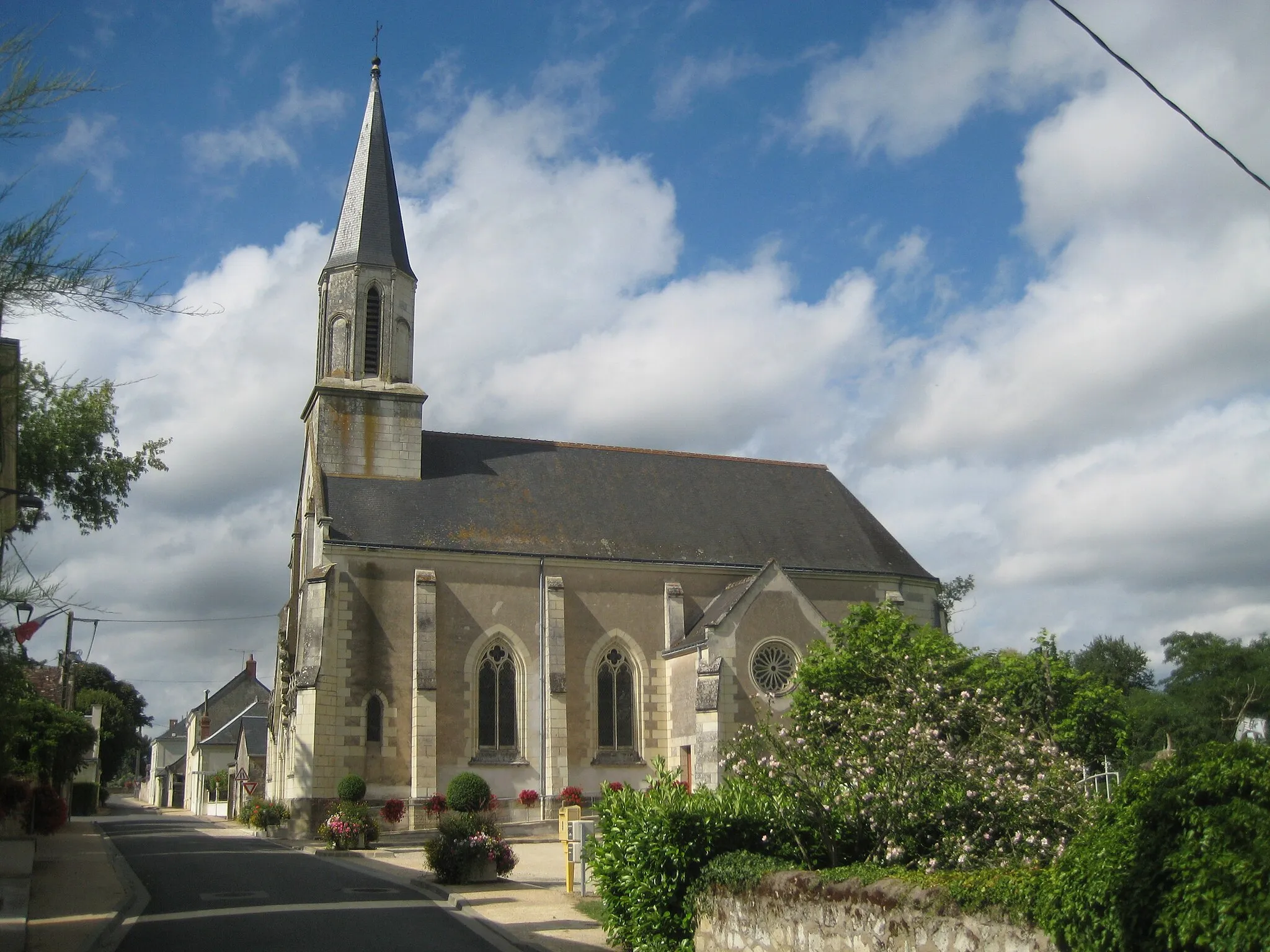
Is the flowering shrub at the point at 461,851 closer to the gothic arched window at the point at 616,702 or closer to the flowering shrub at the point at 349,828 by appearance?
the flowering shrub at the point at 349,828

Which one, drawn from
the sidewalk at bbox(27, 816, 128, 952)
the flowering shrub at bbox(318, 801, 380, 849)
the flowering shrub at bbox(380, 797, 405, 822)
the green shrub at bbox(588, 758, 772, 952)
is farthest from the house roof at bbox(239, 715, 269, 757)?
the green shrub at bbox(588, 758, 772, 952)

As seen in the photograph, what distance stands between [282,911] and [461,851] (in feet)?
11.6

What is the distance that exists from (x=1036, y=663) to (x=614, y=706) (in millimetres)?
11390

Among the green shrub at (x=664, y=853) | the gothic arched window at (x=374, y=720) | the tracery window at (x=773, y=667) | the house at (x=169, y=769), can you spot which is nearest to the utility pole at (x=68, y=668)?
the gothic arched window at (x=374, y=720)

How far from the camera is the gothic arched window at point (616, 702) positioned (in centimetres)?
3128

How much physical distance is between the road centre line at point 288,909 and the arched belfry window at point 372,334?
66.3 ft

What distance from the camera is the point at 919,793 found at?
10.7 m

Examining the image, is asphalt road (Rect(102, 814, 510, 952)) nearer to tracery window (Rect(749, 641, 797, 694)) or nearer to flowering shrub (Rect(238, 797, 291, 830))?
flowering shrub (Rect(238, 797, 291, 830))

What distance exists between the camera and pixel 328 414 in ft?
105

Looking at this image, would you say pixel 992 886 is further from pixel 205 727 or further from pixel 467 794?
pixel 205 727

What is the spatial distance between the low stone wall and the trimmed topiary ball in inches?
734

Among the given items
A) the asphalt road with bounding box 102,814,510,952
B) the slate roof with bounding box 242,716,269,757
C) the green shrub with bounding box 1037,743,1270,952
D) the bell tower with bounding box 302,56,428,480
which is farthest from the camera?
the slate roof with bounding box 242,716,269,757

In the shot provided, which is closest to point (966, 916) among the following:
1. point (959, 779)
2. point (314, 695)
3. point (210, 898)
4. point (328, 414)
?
point (959, 779)

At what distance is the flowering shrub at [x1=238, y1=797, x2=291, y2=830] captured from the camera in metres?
29.5
